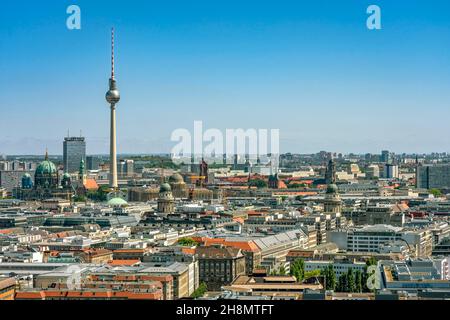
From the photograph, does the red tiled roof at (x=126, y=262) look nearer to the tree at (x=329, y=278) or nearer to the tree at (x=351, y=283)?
the tree at (x=329, y=278)

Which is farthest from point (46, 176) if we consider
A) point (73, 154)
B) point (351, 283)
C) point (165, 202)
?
point (351, 283)

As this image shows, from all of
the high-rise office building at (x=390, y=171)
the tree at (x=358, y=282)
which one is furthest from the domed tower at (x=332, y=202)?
the high-rise office building at (x=390, y=171)

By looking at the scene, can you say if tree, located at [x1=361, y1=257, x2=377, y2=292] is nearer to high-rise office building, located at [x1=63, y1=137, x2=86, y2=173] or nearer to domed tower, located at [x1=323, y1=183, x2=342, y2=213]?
domed tower, located at [x1=323, y1=183, x2=342, y2=213]

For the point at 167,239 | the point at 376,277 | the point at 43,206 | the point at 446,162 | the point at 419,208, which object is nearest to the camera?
the point at 376,277

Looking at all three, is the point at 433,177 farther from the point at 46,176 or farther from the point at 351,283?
the point at 351,283
